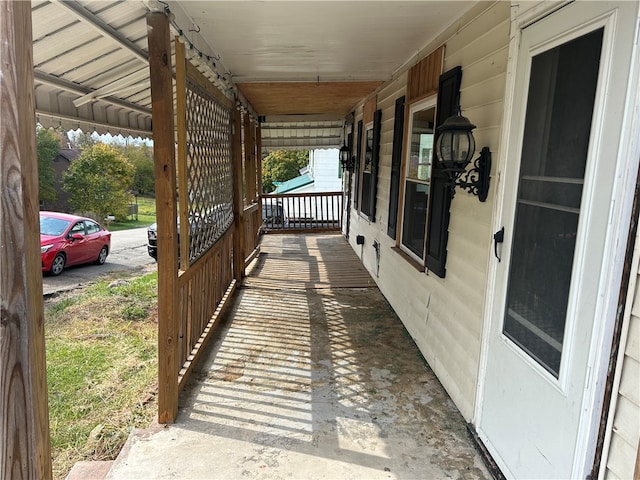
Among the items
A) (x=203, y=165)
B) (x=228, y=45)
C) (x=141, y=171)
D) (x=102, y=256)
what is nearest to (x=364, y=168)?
(x=228, y=45)

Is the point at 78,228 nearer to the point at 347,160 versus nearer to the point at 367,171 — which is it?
the point at 347,160

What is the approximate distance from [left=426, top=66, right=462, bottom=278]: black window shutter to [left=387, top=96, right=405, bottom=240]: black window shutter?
46.3 inches

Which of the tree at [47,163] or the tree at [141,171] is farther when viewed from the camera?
the tree at [141,171]

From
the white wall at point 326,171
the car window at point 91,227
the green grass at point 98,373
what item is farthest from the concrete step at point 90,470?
the white wall at point 326,171

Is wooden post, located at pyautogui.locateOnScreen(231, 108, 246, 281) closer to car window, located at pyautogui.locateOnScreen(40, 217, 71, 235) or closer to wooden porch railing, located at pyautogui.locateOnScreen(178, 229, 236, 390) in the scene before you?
wooden porch railing, located at pyautogui.locateOnScreen(178, 229, 236, 390)

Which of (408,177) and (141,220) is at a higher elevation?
(408,177)

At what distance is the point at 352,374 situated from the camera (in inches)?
117

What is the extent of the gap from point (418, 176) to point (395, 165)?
89 cm

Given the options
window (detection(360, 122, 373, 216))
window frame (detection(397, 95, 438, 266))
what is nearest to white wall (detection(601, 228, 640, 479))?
window frame (detection(397, 95, 438, 266))

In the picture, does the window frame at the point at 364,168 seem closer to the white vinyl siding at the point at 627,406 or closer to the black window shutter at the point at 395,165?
the black window shutter at the point at 395,165

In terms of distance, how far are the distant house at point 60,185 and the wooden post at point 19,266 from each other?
23.0m

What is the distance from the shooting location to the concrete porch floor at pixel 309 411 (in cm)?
203

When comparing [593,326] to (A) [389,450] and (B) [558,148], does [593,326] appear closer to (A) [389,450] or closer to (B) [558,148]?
(B) [558,148]

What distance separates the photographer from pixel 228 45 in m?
3.39
